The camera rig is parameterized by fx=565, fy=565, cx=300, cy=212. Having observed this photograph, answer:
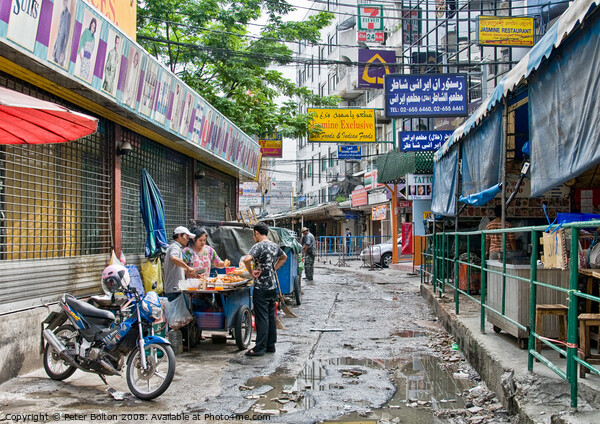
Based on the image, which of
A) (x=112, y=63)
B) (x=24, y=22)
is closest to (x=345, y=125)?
(x=112, y=63)

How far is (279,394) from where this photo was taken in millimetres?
5879

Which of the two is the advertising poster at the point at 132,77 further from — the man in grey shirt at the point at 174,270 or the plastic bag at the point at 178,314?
the plastic bag at the point at 178,314

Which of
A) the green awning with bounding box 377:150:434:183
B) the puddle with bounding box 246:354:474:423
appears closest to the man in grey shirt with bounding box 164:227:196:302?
the puddle with bounding box 246:354:474:423

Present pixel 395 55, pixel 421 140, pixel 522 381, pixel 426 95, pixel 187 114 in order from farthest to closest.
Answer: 1. pixel 395 55
2. pixel 421 140
3. pixel 426 95
4. pixel 187 114
5. pixel 522 381

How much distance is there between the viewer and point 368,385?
6289mm

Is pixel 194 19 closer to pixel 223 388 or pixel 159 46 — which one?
pixel 159 46

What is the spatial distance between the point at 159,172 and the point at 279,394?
750cm

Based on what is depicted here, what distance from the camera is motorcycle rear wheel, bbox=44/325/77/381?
626cm

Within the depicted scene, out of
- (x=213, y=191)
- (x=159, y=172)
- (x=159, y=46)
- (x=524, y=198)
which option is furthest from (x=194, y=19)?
(x=524, y=198)

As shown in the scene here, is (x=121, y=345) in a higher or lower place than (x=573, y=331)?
lower

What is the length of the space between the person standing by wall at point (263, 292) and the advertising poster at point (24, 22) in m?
3.69

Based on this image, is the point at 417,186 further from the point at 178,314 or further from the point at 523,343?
the point at 523,343

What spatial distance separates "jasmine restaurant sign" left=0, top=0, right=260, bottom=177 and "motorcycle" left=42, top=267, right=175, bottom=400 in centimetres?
276

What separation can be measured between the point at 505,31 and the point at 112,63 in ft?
42.8
